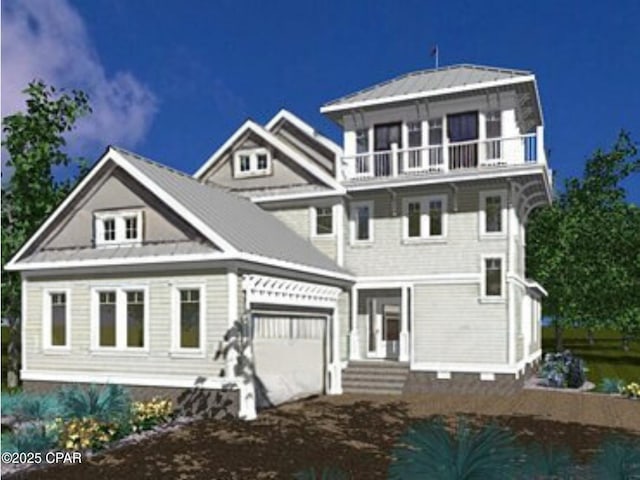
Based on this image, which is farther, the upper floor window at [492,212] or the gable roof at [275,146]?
the gable roof at [275,146]

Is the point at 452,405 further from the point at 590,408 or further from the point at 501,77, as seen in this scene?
the point at 501,77

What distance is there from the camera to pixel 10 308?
24.7m

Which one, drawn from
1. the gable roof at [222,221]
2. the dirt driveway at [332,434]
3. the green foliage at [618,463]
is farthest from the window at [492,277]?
the green foliage at [618,463]

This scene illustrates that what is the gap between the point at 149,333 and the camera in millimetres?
15938

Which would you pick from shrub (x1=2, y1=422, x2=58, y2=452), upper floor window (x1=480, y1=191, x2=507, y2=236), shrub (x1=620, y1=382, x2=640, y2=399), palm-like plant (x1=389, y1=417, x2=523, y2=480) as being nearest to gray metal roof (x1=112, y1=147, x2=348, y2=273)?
upper floor window (x1=480, y1=191, x2=507, y2=236)

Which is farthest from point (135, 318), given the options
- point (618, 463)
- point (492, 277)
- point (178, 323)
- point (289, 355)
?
point (618, 463)

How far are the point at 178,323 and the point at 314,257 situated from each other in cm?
560

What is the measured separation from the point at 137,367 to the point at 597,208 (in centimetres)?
3004

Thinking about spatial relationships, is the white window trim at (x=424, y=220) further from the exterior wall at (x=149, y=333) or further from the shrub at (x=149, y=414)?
the shrub at (x=149, y=414)

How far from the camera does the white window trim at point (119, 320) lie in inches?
631

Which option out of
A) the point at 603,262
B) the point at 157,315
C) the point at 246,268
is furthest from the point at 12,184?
the point at 603,262

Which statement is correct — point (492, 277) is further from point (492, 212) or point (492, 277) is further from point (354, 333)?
point (354, 333)

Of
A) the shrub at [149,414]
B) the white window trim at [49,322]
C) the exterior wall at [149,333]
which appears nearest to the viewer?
the shrub at [149,414]

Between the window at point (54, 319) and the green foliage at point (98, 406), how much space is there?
3493mm
